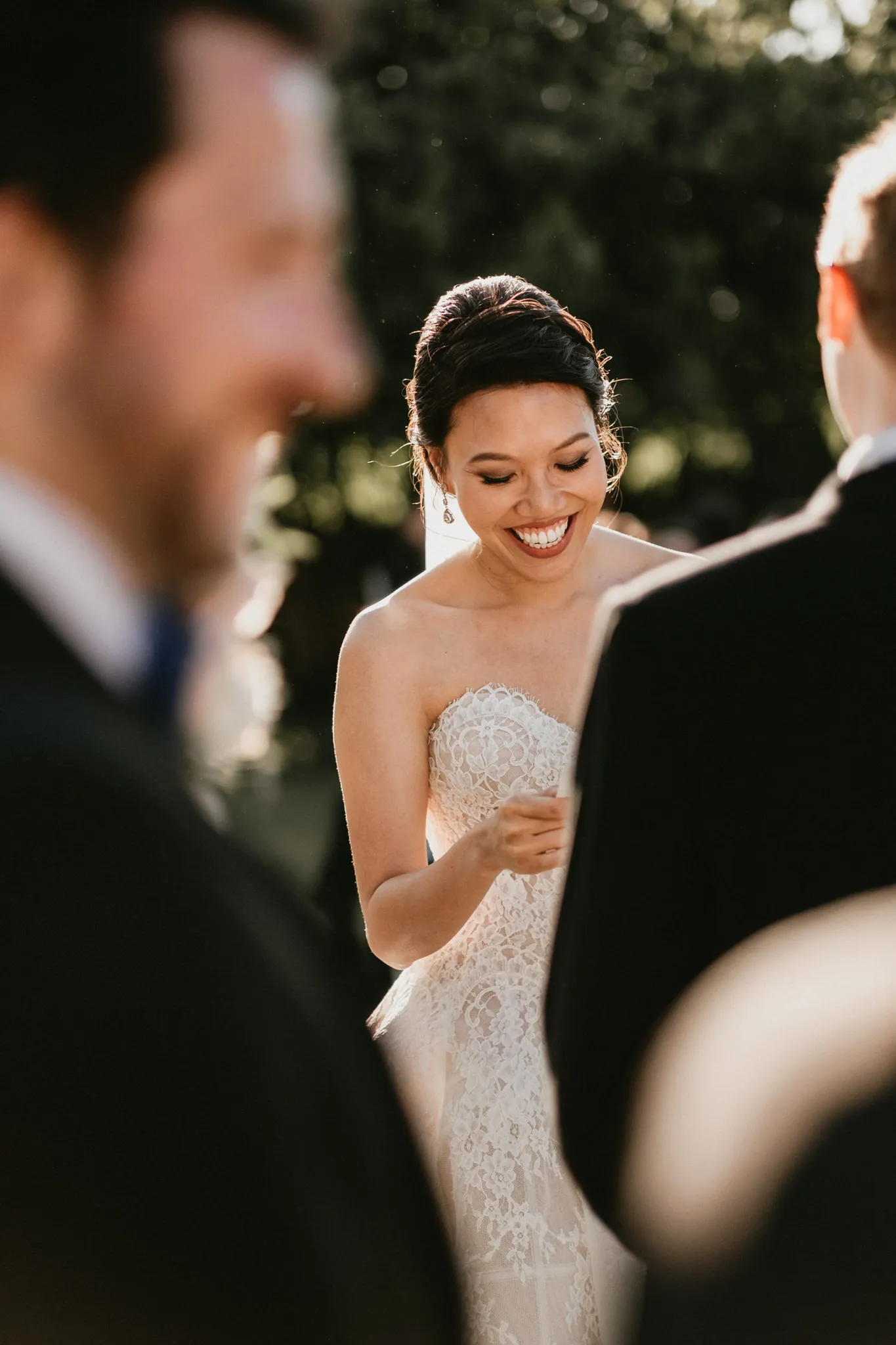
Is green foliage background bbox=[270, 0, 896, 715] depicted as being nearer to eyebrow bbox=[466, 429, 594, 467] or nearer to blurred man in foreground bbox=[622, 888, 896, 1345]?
eyebrow bbox=[466, 429, 594, 467]

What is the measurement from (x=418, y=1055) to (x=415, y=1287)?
7.65ft

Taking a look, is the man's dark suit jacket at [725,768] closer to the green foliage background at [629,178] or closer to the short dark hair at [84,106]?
the short dark hair at [84,106]

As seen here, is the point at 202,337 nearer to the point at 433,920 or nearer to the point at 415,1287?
the point at 415,1287

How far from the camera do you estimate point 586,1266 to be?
2.82 meters

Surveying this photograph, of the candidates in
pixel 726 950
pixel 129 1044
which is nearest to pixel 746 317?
pixel 726 950

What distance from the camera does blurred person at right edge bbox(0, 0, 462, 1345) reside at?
0.66 metres

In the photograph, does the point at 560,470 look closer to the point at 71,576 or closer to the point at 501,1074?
the point at 501,1074

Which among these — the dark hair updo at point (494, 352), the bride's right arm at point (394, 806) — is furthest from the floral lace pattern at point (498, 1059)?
the dark hair updo at point (494, 352)

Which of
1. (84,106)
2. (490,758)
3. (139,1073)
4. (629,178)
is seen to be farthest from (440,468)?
(629,178)

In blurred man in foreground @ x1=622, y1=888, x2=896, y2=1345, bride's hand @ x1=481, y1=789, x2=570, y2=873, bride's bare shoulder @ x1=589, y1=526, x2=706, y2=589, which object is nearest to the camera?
blurred man in foreground @ x1=622, y1=888, x2=896, y2=1345

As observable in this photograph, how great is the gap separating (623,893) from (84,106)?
1111 millimetres

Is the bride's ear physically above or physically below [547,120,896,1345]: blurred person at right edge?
above

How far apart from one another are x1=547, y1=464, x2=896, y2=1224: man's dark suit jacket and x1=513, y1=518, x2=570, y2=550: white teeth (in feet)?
4.16

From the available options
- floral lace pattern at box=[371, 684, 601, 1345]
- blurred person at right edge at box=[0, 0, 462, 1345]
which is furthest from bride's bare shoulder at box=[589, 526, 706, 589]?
blurred person at right edge at box=[0, 0, 462, 1345]
